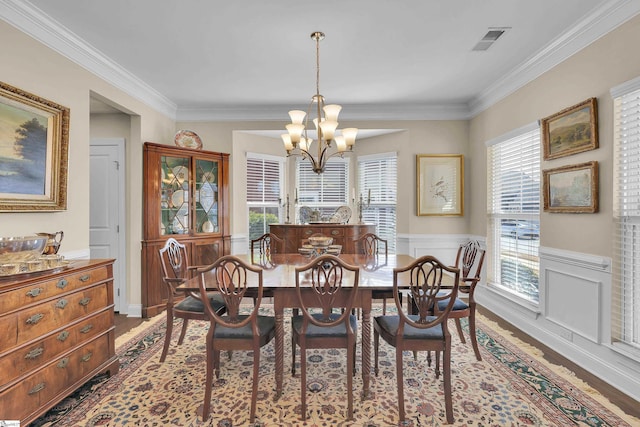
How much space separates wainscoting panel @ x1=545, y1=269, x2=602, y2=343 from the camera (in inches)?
99.0

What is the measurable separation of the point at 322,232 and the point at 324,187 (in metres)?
1.24

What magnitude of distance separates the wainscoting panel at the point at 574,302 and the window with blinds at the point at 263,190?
12.6 feet

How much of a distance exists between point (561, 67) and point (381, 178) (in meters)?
2.78

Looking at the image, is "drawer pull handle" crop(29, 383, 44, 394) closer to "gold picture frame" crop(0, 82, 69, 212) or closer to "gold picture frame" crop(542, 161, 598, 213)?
"gold picture frame" crop(0, 82, 69, 212)

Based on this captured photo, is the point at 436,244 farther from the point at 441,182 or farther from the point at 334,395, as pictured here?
the point at 334,395

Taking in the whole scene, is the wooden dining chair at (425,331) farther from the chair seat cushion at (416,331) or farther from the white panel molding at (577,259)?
the white panel molding at (577,259)

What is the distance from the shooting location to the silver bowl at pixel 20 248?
1834 millimetres

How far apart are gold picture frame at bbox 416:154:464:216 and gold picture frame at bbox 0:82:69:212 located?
13.5ft

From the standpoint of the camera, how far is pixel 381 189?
5305mm

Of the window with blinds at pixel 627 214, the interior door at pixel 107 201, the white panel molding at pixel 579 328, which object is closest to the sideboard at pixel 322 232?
the interior door at pixel 107 201

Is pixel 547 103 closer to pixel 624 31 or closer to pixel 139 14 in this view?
pixel 624 31

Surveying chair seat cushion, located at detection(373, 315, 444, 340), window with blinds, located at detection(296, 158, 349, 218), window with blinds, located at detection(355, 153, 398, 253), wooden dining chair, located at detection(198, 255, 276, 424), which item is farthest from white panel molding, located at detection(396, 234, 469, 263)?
wooden dining chair, located at detection(198, 255, 276, 424)

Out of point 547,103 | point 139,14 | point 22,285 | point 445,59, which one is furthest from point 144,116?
point 547,103

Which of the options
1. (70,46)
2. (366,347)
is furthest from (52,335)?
(70,46)
